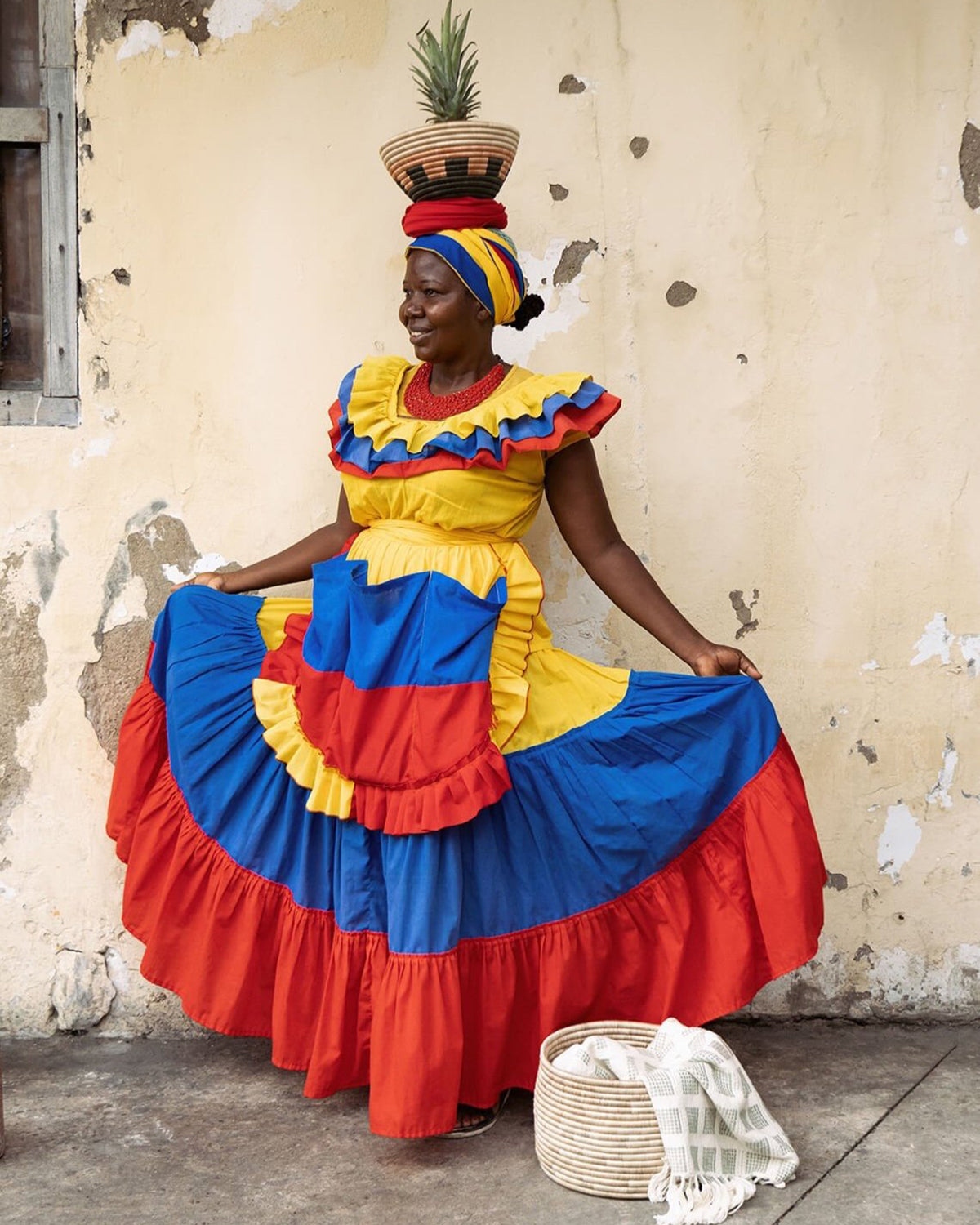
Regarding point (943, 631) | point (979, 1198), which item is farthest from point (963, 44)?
point (979, 1198)

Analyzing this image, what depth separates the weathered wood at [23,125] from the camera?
143 inches

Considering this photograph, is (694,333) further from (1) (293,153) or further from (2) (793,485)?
(1) (293,153)

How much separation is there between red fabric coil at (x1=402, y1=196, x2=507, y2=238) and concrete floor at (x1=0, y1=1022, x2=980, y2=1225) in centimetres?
206

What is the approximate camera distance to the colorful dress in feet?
9.67

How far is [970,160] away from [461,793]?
2.20 m

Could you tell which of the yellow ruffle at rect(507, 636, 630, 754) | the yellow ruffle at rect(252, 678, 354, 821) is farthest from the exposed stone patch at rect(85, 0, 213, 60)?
the yellow ruffle at rect(507, 636, 630, 754)

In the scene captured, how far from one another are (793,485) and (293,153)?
161 centimetres

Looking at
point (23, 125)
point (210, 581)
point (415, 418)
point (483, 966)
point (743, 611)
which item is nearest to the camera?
point (483, 966)

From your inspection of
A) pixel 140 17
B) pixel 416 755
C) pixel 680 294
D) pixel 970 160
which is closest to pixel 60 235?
pixel 140 17

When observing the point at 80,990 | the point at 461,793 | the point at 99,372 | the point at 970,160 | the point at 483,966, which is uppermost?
the point at 970,160

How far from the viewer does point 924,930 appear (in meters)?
3.78

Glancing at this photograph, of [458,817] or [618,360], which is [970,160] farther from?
[458,817]

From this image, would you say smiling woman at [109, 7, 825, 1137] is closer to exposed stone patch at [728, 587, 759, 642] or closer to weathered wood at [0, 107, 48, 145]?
exposed stone patch at [728, 587, 759, 642]

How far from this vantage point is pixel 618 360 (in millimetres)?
3695
